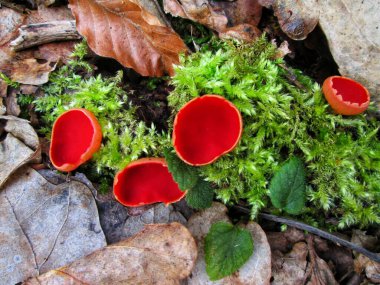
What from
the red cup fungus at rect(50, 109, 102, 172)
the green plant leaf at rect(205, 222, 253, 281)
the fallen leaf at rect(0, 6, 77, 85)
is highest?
the fallen leaf at rect(0, 6, 77, 85)

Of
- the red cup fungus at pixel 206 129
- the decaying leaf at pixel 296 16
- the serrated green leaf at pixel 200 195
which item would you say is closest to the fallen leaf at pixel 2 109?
the red cup fungus at pixel 206 129

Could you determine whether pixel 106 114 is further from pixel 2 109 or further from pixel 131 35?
pixel 2 109

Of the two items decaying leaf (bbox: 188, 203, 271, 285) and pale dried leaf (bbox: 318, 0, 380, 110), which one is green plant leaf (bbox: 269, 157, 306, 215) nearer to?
decaying leaf (bbox: 188, 203, 271, 285)

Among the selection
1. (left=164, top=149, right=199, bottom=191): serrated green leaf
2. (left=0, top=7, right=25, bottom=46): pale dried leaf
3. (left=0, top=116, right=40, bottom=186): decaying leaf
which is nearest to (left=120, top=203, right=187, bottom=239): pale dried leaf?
(left=164, top=149, right=199, bottom=191): serrated green leaf

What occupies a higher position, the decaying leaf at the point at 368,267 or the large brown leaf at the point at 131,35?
the large brown leaf at the point at 131,35

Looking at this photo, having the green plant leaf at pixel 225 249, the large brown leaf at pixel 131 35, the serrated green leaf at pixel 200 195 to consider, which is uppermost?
the large brown leaf at pixel 131 35

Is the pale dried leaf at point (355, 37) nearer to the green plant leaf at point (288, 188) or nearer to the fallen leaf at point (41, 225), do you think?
the green plant leaf at point (288, 188)

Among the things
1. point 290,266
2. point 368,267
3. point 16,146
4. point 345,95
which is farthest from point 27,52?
point 368,267
